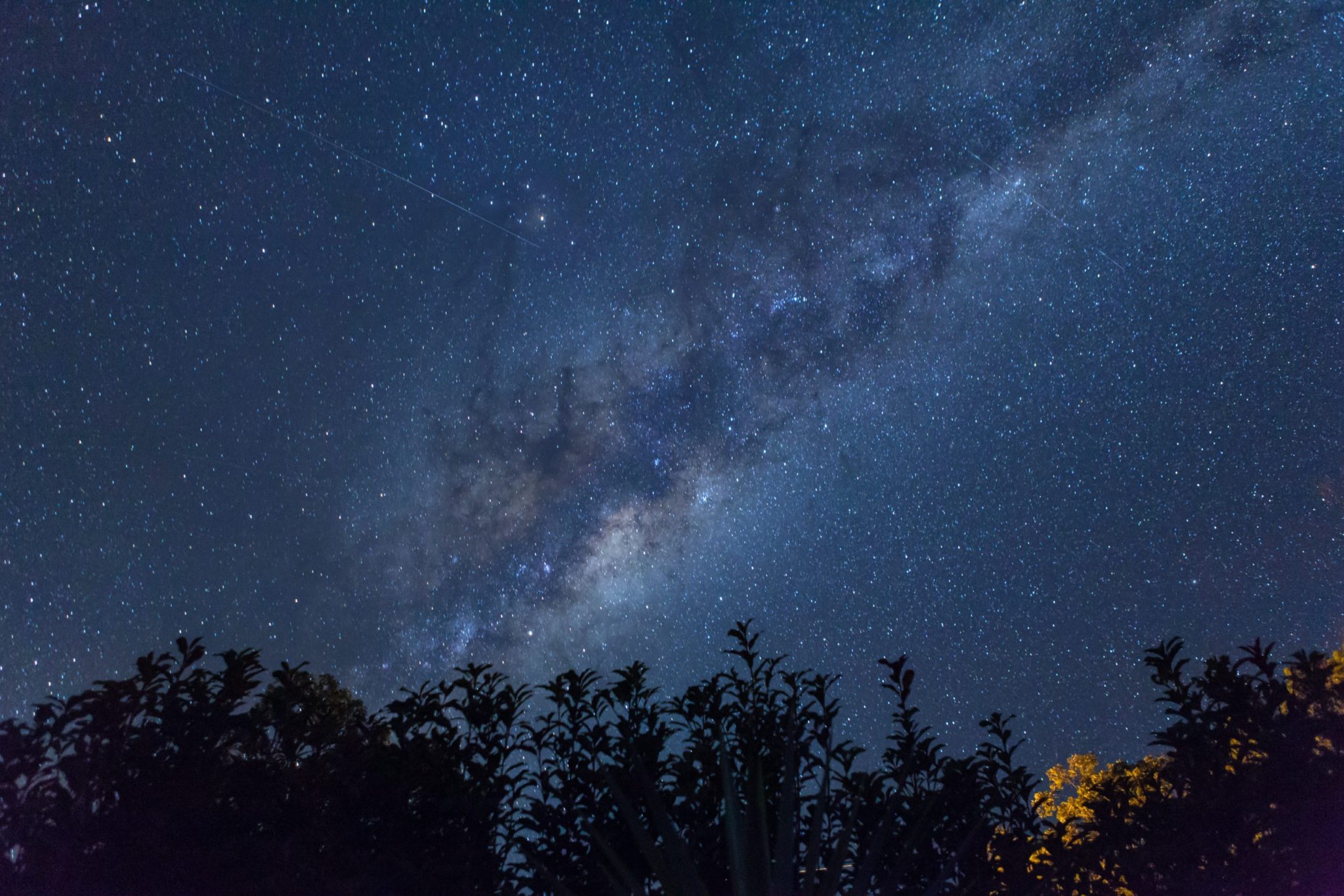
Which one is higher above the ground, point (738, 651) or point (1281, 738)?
point (738, 651)

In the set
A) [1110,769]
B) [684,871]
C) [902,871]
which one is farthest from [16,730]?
[1110,769]

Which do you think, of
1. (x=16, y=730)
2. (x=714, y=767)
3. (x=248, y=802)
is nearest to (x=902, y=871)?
(x=714, y=767)

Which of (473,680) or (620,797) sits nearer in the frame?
(620,797)

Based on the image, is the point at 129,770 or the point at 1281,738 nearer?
the point at 129,770

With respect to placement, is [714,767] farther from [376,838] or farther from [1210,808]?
[1210,808]

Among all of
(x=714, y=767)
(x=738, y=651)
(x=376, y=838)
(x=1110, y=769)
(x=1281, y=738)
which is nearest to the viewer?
(x=1281, y=738)

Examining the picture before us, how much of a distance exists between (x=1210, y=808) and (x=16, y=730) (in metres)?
9.15

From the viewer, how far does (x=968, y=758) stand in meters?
7.23

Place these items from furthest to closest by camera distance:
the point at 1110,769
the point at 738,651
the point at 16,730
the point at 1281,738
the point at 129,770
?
the point at 1110,769 < the point at 738,651 < the point at 1281,738 < the point at 129,770 < the point at 16,730

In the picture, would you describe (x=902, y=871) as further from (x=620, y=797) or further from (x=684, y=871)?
(x=620, y=797)

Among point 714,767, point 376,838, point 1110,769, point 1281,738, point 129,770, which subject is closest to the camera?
point 129,770

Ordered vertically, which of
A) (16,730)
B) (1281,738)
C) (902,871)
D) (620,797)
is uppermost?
(16,730)

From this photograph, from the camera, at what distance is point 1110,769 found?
16359 mm

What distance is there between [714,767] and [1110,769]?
13700mm
